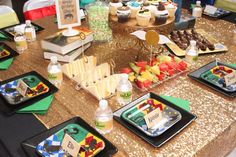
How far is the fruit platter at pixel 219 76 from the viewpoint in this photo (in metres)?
1.30

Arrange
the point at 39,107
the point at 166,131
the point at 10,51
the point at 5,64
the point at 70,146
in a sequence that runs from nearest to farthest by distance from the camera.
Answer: the point at 70,146, the point at 166,131, the point at 39,107, the point at 5,64, the point at 10,51

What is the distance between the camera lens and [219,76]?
1368mm

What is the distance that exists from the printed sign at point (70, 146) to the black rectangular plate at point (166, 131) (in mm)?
216

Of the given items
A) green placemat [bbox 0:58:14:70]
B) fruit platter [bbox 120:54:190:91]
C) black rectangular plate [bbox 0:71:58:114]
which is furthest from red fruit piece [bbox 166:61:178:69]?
green placemat [bbox 0:58:14:70]

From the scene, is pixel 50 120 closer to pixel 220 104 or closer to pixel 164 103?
pixel 164 103

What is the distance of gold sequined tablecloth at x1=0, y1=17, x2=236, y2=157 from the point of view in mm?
1004

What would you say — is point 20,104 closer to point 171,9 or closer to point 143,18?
point 143,18

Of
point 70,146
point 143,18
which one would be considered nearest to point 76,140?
point 70,146

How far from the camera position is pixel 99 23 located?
5.40 ft

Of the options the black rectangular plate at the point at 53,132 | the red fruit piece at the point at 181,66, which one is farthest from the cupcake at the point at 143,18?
the black rectangular plate at the point at 53,132

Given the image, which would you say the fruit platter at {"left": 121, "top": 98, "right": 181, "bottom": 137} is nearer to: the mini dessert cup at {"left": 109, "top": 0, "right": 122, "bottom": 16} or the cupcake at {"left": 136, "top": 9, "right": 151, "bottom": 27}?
the cupcake at {"left": 136, "top": 9, "right": 151, "bottom": 27}

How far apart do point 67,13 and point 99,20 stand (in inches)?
7.0

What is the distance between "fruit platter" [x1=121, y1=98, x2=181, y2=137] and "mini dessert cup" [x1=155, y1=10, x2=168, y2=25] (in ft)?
1.68

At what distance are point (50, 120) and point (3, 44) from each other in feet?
2.51
